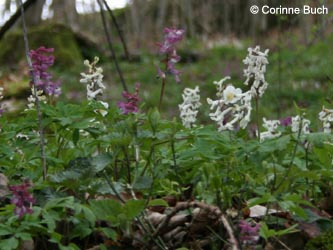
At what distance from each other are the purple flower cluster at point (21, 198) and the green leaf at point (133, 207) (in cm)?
27

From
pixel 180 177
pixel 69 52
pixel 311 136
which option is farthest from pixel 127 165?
pixel 69 52

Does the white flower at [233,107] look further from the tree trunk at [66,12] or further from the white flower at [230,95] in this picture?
the tree trunk at [66,12]

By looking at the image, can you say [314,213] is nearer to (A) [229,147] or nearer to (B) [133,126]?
(A) [229,147]

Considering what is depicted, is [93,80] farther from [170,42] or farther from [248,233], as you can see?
[248,233]

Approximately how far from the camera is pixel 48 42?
576 inches

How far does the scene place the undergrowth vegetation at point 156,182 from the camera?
178 centimetres

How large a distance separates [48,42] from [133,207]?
1338 centimetres

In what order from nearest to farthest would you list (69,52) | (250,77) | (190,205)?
1. (190,205)
2. (250,77)
3. (69,52)

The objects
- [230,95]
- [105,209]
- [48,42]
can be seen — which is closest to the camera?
[105,209]

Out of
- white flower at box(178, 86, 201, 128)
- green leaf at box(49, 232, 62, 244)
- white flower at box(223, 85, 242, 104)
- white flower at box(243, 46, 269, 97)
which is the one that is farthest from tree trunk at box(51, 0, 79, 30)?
green leaf at box(49, 232, 62, 244)

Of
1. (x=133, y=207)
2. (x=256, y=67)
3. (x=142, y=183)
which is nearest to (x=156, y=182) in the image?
(x=142, y=183)

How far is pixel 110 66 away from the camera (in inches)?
619

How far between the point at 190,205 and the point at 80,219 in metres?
0.35

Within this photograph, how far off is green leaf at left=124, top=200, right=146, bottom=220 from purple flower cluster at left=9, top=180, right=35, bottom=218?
10.8 inches
